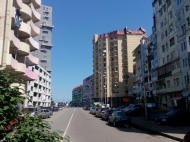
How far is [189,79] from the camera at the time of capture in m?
35.2

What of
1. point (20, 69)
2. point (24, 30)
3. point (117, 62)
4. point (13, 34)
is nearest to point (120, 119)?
point (20, 69)

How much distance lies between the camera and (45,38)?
4321 inches

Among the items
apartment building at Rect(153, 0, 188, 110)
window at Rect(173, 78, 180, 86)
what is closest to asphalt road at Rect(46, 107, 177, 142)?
apartment building at Rect(153, 0, 188, 110)

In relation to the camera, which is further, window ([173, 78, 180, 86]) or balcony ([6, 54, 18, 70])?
window ([173, 78, 180, 86])

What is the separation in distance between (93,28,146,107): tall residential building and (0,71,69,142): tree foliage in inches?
3868

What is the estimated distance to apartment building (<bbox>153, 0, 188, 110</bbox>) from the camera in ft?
125

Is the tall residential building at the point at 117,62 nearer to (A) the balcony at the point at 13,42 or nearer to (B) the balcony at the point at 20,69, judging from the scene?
(B) the balcony at the point at 20,69

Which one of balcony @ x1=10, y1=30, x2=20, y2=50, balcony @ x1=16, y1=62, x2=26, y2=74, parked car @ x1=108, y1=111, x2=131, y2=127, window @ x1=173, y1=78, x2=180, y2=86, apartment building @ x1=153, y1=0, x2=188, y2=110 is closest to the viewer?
parked car @ x1=108, y1=111, x2=131, y2=127

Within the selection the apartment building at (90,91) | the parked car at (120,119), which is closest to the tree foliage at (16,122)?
the parked car at (120,119)

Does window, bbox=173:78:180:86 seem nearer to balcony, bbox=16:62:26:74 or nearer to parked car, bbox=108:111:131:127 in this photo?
parked car, bbox=108:111:131:127

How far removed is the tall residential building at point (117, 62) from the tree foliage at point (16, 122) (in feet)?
322

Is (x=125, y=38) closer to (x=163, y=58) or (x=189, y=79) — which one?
(x=163, y=58)

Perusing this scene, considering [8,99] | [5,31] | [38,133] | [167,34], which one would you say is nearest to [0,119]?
[8,99]

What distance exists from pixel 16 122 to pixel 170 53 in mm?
42252
